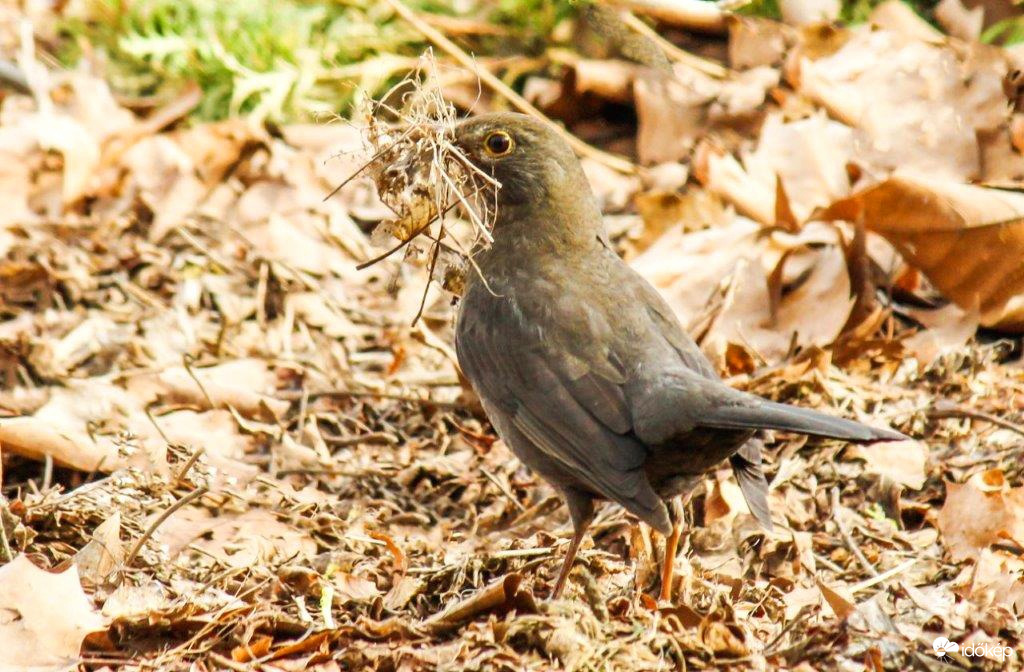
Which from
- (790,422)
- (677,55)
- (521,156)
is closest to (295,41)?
(677,55)

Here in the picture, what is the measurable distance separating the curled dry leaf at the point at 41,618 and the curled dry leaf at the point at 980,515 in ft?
9.08

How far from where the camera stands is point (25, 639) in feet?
11.3

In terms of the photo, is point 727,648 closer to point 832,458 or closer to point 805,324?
point 832,458

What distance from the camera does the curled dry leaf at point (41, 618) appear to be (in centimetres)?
340

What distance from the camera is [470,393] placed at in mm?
5453

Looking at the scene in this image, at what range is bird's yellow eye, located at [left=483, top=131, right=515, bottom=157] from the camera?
481 cm

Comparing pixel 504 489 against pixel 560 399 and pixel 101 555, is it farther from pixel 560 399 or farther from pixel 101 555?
pixel 101 555

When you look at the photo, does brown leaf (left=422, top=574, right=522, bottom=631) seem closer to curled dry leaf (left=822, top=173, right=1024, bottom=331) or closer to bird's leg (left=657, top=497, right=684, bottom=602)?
bird's leg (left=657, top=497, right=684, bottom=602)

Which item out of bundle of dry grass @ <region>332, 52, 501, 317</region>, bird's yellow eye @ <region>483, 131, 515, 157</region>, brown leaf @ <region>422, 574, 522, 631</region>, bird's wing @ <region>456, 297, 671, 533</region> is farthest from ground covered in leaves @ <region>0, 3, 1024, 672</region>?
bird's yellow eye @ <region>483, 131, 515, 157</region>

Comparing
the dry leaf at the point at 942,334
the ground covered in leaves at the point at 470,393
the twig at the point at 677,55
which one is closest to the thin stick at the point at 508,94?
the ground covered in leaves at the point at 470,393

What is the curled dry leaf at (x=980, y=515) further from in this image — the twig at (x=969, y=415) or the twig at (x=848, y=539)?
the twig at (x=969, y=415)

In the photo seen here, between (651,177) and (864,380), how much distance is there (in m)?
2.29

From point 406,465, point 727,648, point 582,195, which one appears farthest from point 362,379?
point 727,648

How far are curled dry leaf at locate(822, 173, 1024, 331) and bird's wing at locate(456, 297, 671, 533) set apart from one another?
73.3 inches
